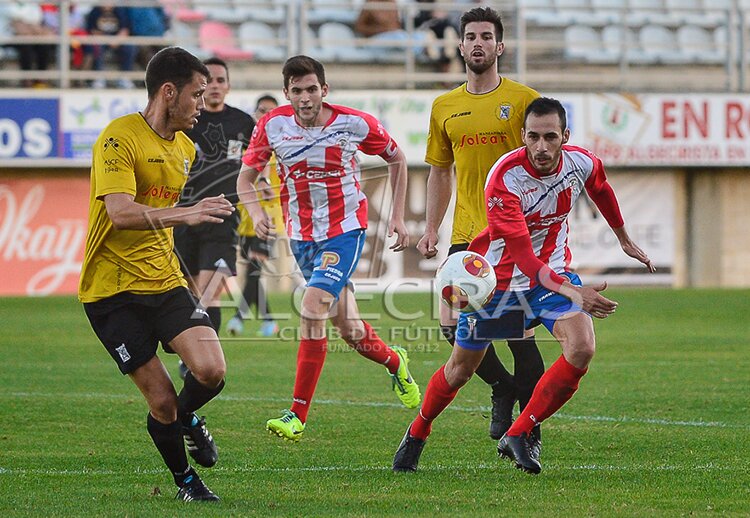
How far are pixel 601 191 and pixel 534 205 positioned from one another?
37 centimetres

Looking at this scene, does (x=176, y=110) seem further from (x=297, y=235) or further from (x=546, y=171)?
(x=297, y=235)

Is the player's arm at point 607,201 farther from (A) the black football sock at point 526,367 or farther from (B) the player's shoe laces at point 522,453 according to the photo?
(B) the player's shoe laces at point 522,453

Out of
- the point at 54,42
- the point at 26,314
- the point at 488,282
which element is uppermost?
the point at 54,42

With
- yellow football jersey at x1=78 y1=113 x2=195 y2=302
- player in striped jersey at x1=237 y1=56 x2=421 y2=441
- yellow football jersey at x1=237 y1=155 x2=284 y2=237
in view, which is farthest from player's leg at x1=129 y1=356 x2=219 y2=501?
yellow football jersey at x1=237 y1=155 x2=284 y2=237

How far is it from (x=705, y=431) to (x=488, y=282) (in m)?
2.07

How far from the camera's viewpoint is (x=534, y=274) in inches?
243

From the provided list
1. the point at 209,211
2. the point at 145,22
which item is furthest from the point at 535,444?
the point at 145,22

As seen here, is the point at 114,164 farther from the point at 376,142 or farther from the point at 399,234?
the point at 376,142

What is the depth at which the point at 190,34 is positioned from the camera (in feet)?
73.0

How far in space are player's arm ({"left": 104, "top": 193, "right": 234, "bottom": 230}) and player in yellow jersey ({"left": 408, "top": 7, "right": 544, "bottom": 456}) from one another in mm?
2002

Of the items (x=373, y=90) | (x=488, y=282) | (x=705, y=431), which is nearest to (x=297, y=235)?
(x=488, y=282)

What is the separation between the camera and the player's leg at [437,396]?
21.1 feet

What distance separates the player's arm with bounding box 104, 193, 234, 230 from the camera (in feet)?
17.7

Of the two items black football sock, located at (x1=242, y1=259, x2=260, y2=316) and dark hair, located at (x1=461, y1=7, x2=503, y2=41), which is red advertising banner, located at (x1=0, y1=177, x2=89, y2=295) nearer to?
black football sock, located at (x1=242, y1=259, x2=260, y2=316)
